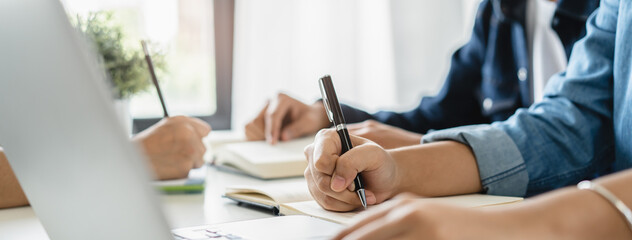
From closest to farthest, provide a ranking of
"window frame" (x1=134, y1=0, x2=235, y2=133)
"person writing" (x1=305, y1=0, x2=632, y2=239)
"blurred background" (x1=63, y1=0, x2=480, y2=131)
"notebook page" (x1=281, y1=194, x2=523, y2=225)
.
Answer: "person writing" (x1=305, y1=0, x2=632, y2=239) → "notebook page" (x1=281, y1=194, x2=523, y2=225) → "blurred background" (x1=63, y1=0, x2=480, y2=131) → "window frame" (x1=134, y1=0, x2=235, y2=133)

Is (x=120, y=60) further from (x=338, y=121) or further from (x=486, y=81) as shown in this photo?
(x=486, y=81)

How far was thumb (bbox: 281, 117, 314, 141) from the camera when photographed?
129 cm

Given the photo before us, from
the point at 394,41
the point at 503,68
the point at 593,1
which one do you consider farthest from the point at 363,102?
the point at 593,1

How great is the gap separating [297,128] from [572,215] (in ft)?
2.96

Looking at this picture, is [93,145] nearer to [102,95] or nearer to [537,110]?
[102,95]

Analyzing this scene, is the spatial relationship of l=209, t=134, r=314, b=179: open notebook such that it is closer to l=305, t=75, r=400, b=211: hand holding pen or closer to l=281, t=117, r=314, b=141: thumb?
l=281, t=117, r=314, b=141: thumb

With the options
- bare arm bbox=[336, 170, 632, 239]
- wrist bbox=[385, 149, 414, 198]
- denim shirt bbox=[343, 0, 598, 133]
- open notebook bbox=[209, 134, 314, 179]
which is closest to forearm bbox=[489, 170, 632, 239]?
bare arm bbox=[336, 170, 632, 239]

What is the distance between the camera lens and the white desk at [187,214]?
0.66 meters

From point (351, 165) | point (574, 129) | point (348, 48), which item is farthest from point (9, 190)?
point (348, 48)

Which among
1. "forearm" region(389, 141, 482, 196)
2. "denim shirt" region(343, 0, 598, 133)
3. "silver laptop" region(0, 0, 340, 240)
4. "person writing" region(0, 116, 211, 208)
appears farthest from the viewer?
"denim shirt" region(343, 0, 598, 133)

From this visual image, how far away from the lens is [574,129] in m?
0.84

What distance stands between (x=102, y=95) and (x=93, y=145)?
30 mm

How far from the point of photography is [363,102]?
241 centimetres

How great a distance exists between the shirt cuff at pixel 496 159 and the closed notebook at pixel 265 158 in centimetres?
30
